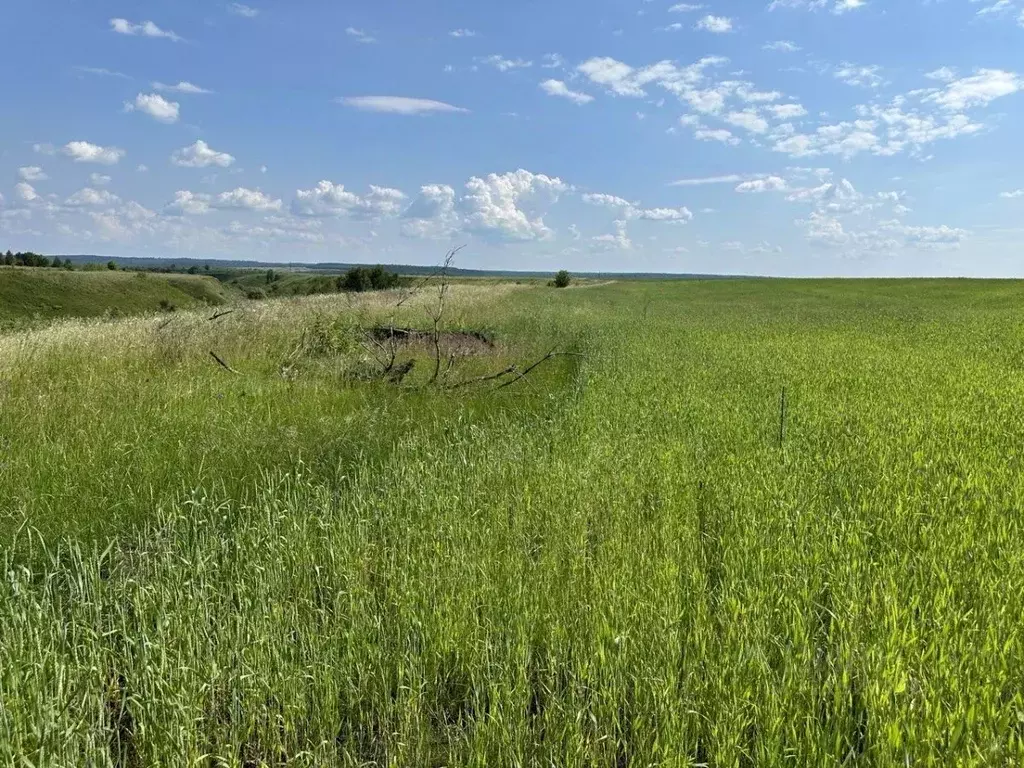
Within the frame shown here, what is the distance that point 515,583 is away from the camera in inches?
152

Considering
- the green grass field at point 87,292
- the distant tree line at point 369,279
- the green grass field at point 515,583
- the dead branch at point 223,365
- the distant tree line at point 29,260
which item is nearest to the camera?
the green grass field at point 515,583

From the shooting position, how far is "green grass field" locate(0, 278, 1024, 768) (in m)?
2.70

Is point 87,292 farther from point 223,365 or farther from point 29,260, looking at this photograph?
point 223,365

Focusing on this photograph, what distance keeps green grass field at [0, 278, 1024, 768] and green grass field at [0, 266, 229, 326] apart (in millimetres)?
74213

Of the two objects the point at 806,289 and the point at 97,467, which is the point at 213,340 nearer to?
the point at 97,467

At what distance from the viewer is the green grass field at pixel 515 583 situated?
270cm

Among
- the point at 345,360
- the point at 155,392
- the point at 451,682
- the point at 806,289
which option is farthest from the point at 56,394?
the point at 806,289

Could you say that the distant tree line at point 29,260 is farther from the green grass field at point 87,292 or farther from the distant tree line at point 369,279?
the distant tree line at point 369,279

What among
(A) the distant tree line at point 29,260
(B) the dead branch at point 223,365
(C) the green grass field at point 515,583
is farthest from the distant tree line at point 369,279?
(A) the distant tree line at point 29,260

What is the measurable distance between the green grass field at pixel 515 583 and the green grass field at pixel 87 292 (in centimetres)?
7421

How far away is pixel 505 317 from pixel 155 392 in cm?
1598

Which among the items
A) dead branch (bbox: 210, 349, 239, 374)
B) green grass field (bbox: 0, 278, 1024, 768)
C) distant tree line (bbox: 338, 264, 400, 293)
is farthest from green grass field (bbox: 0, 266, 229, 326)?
green grass field (bbox: 0, 278, 1024, 768)

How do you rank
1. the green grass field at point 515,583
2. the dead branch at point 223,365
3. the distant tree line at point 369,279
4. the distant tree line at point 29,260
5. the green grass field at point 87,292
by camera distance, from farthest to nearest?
the distant tree line at point 29,260
the green grass field at point 87,292
the distant tree line at point 369,279
the dead branch at point 223,365
the green grass field at point 515,583

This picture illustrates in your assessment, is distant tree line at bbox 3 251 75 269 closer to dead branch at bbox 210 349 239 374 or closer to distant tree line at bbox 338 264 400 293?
distant tree line at bbox 338 264 400 293
